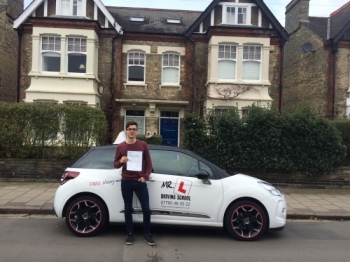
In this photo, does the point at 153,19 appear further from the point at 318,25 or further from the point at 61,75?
the point at 318,25

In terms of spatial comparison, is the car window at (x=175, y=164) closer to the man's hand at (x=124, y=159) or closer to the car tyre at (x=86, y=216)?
the man's hand at (x=124, y=159)

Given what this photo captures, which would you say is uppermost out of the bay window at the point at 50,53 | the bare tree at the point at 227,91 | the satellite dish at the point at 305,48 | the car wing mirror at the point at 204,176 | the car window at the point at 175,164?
the satellite dish at the point at 305,48

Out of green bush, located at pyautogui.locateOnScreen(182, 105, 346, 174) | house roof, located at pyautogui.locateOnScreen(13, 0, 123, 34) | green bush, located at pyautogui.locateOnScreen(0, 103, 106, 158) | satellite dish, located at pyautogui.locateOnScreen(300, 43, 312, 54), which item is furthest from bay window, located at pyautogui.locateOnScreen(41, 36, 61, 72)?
satellite dish, located at pyautogui.locateOnScreen(300, 43, 312, 54)

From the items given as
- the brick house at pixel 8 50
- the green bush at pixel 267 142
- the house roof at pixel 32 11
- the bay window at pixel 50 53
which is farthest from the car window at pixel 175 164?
the brick house at pixel 8 50

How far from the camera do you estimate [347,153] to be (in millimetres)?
10742

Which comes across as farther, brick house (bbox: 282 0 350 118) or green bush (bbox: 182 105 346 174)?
brick house (bbox: 282 0 350 118)

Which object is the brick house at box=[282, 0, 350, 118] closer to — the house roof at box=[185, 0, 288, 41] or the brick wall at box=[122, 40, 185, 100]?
the house roof at box=[185, 0, 288, 41]

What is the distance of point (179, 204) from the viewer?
5.45 m

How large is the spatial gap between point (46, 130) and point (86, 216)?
549cm

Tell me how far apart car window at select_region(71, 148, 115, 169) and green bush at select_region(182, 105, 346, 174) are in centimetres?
465

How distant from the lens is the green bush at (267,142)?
10.1 meters

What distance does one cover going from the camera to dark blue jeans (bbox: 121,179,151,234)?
5.07m

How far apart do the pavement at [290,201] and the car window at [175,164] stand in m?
2.86

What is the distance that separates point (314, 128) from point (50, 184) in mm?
8220
